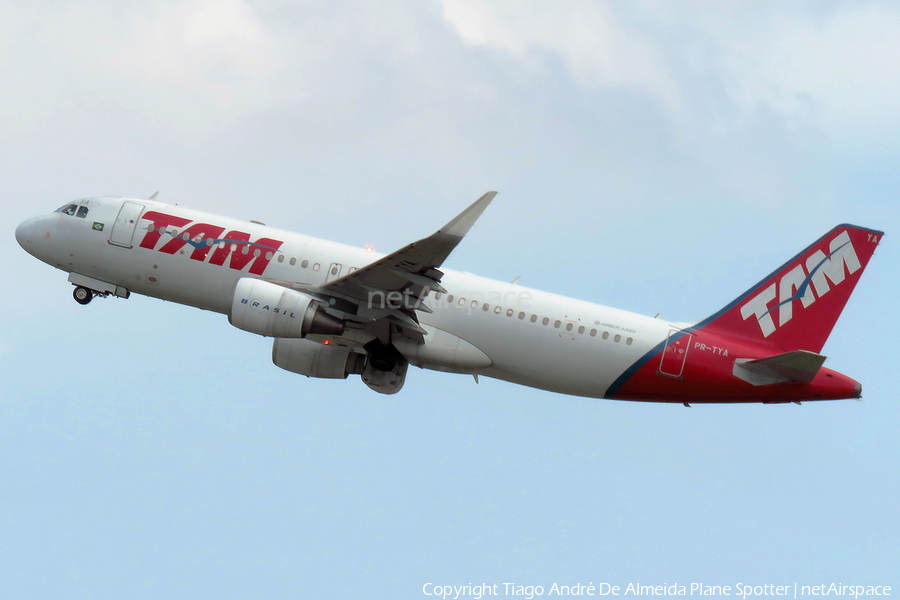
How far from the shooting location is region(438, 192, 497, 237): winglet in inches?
981

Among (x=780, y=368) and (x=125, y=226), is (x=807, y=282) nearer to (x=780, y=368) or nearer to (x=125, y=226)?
(x=780, y=368)

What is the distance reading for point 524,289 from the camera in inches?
1248

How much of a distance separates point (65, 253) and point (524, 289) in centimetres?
1644

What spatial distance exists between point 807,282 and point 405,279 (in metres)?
14.0

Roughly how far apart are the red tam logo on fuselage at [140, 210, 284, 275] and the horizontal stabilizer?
1615cm

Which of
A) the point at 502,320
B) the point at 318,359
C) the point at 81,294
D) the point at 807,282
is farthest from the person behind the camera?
the point at 81,294

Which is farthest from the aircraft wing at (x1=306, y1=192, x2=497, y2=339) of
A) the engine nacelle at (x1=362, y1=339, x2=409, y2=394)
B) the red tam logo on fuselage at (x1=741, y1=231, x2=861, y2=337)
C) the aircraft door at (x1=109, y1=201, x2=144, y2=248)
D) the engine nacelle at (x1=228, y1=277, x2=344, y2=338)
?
the red tam logo on fuselage at (x1=741, y1=231, x2=861, y2=337)

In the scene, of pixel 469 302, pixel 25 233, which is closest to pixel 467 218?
pixel 469 302

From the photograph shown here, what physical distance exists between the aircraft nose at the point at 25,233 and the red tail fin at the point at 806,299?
79.4 feet

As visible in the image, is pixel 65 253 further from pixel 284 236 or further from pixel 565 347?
pixel 565 347

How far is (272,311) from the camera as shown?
28.7 meters

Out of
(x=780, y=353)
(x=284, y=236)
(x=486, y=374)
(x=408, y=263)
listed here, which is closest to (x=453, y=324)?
(x=486, y=374)

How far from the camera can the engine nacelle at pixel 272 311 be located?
28.8m

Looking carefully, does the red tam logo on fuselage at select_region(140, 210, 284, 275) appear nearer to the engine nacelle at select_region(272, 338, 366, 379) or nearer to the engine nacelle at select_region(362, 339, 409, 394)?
the engine nacelle at select_region(272, 338, 366, 379)
